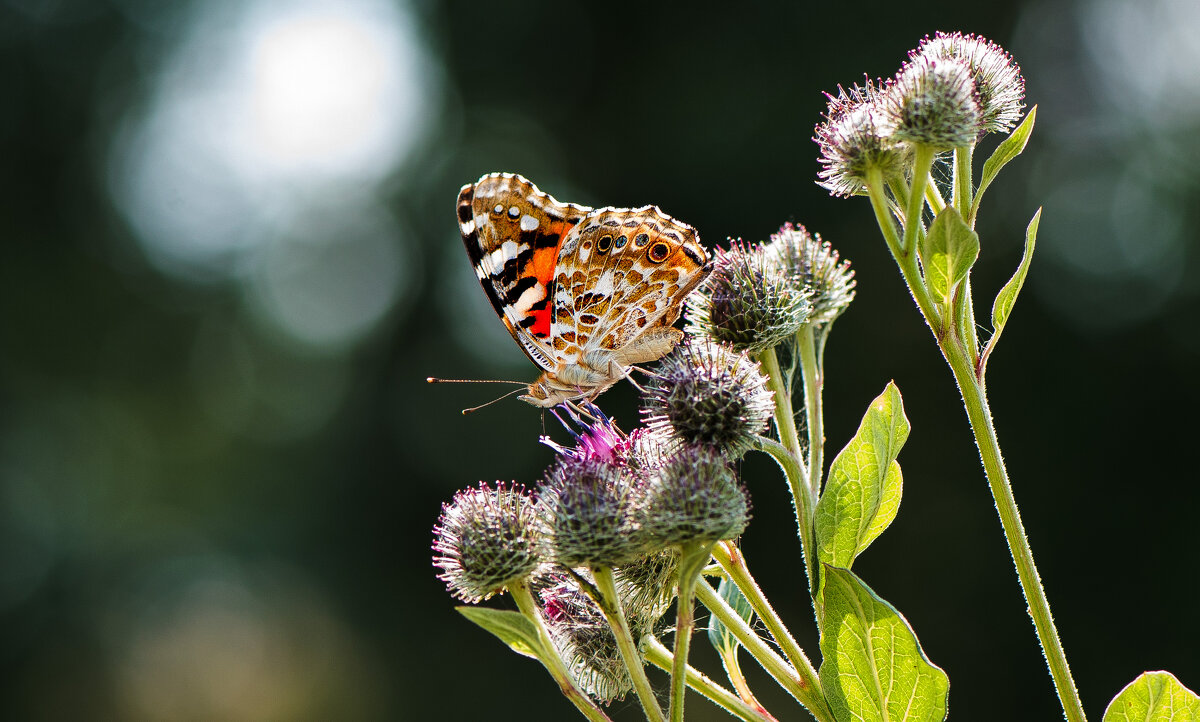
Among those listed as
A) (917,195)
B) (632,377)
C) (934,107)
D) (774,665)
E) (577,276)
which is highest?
(934,107)

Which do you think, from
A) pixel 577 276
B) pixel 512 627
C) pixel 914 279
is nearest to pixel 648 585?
pixel 512 627

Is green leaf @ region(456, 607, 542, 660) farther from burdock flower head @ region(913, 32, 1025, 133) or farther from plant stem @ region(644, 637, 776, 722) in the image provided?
burdock flower head @ region(913, 32, 1025, 133)

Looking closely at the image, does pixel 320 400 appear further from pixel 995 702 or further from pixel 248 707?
pixel 995 702

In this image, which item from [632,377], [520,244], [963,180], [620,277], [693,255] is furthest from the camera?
[520,244]

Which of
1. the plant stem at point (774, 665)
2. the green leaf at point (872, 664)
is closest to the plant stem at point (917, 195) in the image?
the green leaf at point (872, 664)

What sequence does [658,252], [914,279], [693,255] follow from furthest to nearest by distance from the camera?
[658,252], [693,255], [914,279]

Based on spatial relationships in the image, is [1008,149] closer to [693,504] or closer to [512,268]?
[693,504]
